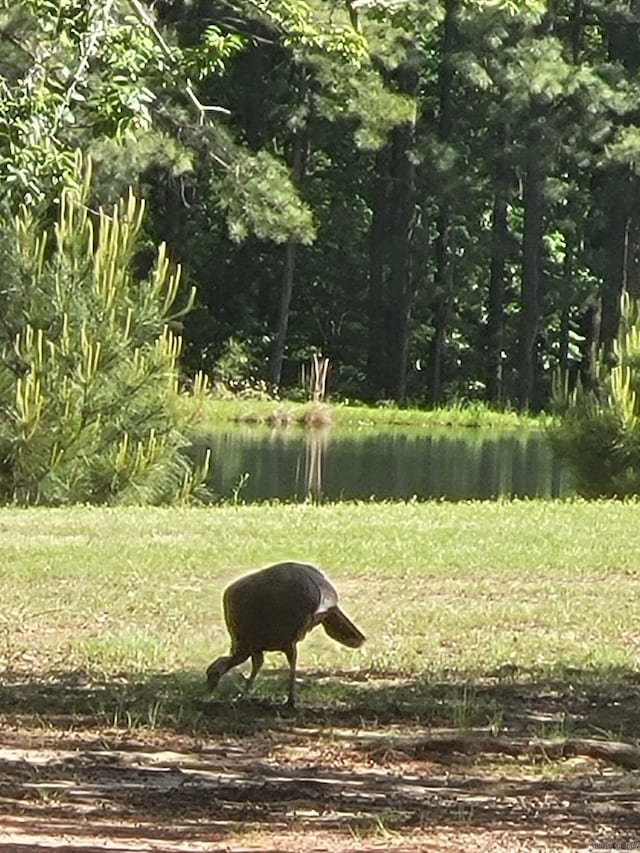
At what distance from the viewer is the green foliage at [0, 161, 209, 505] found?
1759 cm

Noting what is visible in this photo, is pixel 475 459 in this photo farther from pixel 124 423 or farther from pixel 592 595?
pixel 592 595

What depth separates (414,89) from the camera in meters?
40.6

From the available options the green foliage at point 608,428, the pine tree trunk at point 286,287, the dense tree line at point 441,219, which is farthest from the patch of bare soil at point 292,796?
the pine tree trunk at point 286,287

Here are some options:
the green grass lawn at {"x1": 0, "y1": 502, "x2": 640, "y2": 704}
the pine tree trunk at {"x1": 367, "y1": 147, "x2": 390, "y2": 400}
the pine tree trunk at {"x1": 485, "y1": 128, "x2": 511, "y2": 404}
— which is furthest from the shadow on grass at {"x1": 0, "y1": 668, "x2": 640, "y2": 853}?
the pine tree trunk at {"x1": 485, "y1": 128, "x2": 511, "y2": 404}

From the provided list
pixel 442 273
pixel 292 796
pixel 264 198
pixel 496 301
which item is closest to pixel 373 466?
pixel 264 198

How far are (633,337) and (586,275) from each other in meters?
24.7

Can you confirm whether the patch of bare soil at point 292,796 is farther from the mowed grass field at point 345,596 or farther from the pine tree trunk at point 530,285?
the pine tree trunk at point 530,285

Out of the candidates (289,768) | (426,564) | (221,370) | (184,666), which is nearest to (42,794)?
(289,768)

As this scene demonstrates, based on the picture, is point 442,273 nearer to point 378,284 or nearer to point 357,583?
point 378,284

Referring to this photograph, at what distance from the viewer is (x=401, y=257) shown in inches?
1642

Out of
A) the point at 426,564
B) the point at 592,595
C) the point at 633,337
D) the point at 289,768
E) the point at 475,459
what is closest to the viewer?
the point at 289,768

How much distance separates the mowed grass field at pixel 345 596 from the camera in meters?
8.08

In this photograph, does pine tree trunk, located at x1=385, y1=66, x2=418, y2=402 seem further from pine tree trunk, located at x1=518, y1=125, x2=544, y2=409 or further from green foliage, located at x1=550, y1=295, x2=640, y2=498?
green foliage, located at x1=550, y1=295, x2=640, y2=498

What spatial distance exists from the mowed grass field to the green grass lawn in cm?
2
